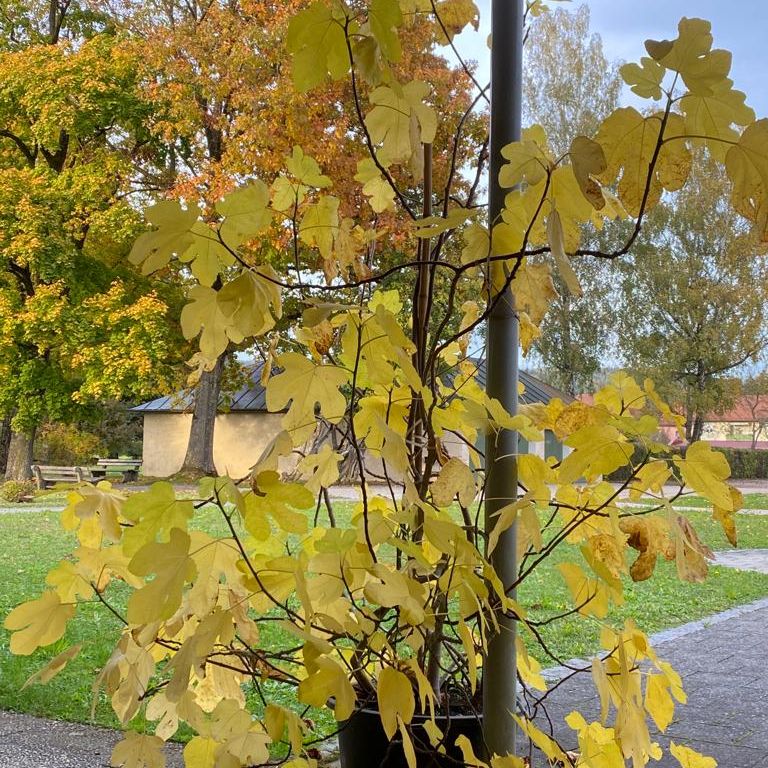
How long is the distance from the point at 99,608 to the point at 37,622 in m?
4.00

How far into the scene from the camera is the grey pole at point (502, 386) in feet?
3.17

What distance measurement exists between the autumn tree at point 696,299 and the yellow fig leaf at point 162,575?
21.8 metres

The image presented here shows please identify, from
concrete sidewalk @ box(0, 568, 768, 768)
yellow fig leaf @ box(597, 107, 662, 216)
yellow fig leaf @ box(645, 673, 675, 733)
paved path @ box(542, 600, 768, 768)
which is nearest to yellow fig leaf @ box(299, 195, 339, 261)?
yellow fig leaf @ box(597, 107, 662, 216)

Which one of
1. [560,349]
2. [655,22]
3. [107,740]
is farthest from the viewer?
[560,349]

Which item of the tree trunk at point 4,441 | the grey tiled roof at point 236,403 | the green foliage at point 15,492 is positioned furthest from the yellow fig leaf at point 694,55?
the tree trunk at point 4,441

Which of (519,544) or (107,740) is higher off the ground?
(519,544)

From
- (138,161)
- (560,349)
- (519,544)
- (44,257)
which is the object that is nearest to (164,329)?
(44,257)

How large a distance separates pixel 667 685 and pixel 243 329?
0.70m

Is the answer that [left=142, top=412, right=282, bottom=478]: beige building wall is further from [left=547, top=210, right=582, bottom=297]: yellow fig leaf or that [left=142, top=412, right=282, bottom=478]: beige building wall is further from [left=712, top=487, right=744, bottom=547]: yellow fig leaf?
[left=547, top=210, right=582, bottom=297]: yellow fig leaf

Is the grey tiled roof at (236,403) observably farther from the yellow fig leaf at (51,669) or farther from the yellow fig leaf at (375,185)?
the yellow fig leaf at (51,669)

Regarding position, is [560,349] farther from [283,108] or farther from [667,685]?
[667,685]

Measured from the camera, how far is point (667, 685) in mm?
1058

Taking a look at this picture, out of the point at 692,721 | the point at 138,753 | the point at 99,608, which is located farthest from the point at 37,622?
the point at 99,608

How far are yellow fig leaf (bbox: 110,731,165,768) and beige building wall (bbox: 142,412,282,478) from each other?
1704cm
